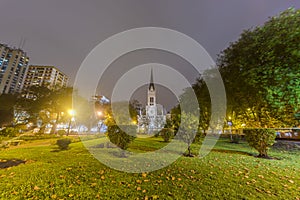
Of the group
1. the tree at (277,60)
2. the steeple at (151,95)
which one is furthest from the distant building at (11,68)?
the tree at (277,60)

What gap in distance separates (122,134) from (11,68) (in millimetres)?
107815

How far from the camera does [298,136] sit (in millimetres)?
18188

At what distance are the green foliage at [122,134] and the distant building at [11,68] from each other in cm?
9370

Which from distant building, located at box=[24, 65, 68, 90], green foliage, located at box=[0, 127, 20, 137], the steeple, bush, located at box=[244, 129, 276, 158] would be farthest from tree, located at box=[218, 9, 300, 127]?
distant building, located at box=[24, 65, 68, 90]

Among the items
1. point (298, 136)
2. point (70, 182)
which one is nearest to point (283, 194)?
point (70, 182)

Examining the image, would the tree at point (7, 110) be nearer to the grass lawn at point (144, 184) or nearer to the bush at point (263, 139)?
the grass lawn at point (144, 184)

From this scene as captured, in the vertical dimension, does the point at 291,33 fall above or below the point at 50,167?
above

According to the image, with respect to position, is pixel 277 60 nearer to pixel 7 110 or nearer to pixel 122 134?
pixel 122 134

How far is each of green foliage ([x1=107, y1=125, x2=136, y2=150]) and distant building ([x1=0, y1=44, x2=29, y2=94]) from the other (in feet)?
307

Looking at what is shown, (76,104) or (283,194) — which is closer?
(283,194)

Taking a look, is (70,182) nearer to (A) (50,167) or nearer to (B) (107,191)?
(B) (107,191)

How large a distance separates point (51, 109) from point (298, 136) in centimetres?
4013

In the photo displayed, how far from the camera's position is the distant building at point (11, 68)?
7669 centimetres

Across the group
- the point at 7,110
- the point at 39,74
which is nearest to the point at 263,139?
the point at 7,110
